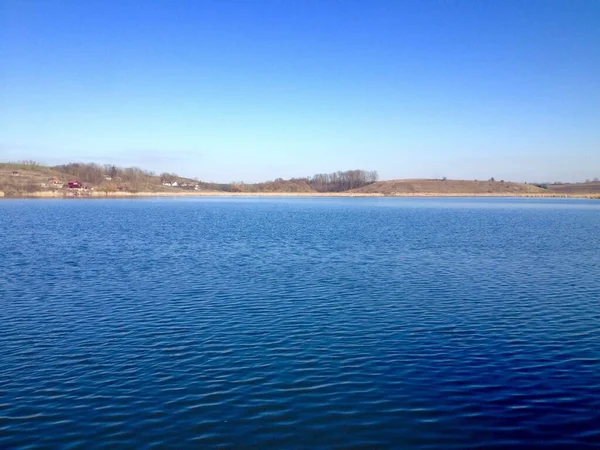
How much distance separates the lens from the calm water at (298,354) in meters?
9.41

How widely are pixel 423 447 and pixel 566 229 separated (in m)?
50.2

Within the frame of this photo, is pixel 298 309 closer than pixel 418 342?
No

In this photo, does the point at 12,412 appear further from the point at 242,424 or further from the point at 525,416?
the point at 525,416

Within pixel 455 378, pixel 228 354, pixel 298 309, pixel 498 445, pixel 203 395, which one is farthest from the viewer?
pixel 298 309

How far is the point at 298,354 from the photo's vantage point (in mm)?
13414

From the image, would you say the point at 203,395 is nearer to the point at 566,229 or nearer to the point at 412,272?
the point at 412,272

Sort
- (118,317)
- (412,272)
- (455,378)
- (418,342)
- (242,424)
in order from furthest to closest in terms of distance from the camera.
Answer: (412,272) < (118,317) < (418,342) < (455,378) < (242,424)

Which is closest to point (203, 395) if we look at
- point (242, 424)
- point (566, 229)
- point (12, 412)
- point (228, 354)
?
point (242, 424)

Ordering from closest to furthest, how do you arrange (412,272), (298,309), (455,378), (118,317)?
(455,378) → (118,317) → (298,309) → (412,272)

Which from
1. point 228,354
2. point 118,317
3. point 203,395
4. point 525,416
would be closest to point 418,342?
point 525,416

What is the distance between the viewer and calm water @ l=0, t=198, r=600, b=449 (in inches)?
371

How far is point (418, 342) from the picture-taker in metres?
14.4

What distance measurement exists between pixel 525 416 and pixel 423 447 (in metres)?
2.55

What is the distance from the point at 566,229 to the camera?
5153 cm
